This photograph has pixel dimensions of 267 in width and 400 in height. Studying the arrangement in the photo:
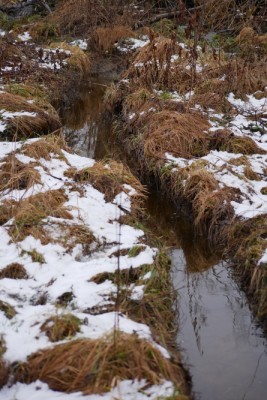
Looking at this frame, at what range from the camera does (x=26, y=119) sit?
721cm

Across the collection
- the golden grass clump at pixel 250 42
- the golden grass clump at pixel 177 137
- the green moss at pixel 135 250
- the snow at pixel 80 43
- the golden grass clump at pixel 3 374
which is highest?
the golden grass clump at pixel 250 42

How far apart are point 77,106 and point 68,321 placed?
658 cm

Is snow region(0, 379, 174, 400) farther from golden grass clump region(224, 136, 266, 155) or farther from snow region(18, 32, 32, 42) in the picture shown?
snow region(18, 32, 32, 42)

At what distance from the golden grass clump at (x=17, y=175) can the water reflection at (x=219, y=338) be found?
6.06 ft

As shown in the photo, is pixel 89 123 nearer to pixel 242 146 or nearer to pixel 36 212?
pixel 242 146

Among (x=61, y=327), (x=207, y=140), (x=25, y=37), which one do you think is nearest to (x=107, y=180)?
(x=207, y=140)

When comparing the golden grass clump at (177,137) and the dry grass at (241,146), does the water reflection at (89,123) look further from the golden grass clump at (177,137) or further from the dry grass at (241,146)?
the dry grass at (241,146)

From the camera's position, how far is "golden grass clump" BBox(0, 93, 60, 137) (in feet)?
23.1

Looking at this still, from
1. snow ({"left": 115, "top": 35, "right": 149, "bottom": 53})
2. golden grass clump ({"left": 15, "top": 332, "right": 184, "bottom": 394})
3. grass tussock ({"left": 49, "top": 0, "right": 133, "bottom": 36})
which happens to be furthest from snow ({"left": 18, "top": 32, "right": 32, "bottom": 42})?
golden grass clump ({"left": 15, "top": 332, "right": 184, "bottom": 394})

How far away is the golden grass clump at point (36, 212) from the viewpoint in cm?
452

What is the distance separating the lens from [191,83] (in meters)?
8.19

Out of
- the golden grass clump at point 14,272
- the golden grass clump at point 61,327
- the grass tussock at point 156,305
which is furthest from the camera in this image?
the golden grass clump at point 14,272

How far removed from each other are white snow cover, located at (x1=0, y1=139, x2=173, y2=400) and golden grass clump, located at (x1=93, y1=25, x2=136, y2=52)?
6836 mm

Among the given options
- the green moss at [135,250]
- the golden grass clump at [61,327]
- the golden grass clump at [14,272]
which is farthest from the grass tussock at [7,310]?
the green moss at [135,250]
